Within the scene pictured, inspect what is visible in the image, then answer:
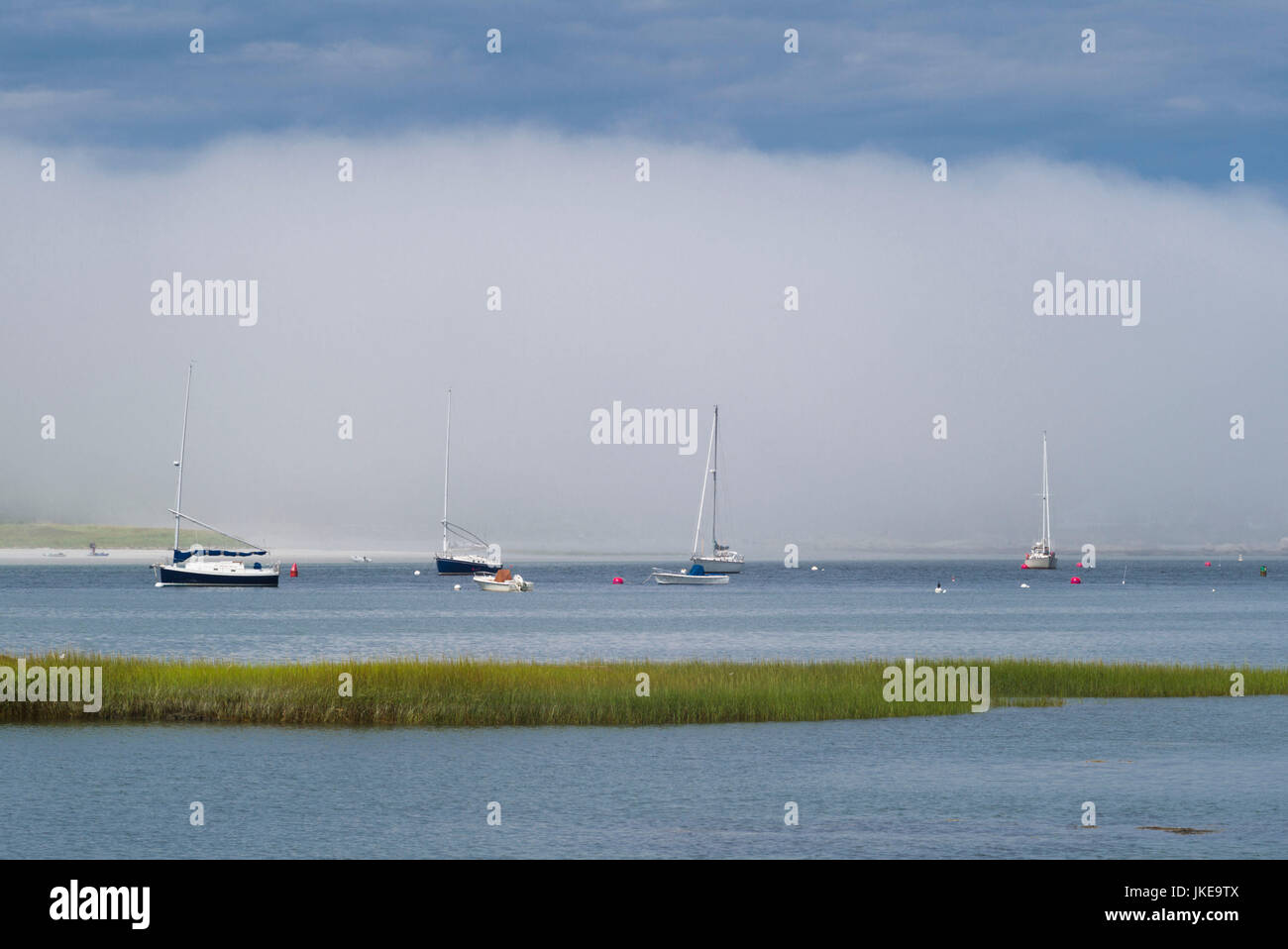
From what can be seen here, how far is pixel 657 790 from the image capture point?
38.8 metres

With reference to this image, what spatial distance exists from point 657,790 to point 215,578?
527ft

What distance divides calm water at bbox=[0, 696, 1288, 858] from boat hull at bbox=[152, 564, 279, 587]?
145 m

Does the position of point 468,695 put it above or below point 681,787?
A: above

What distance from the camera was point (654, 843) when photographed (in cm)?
3244

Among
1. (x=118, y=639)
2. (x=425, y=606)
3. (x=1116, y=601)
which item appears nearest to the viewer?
(x=118, y=639)

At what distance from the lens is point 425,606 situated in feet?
539

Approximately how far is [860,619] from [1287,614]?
49.4m

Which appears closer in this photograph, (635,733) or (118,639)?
(635,733)

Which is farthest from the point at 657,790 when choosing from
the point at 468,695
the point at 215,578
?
the point at 215,578

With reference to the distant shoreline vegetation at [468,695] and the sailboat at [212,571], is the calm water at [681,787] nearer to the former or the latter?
the distant shoreline vegetation at [468,695]

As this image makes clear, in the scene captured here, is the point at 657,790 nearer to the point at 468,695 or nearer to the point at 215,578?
the point at 468,695
